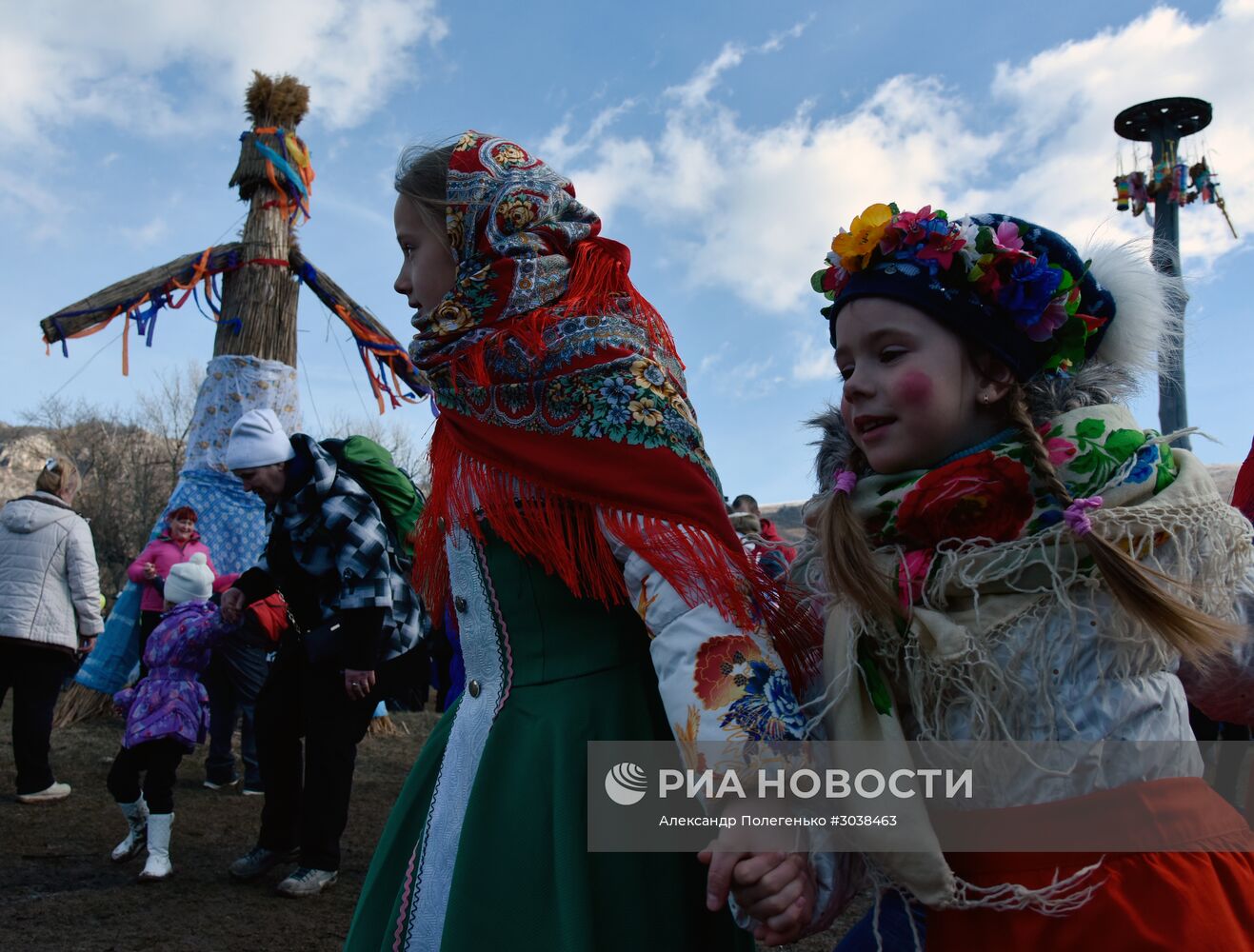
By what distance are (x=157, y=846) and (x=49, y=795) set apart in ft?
5.91

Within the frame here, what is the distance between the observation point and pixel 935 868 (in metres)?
1.33

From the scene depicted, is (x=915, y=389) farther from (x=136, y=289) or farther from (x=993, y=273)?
(x=136, y=289)

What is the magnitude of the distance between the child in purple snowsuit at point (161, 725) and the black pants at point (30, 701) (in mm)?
1169

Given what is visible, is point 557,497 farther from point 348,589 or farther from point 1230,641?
point 348,589

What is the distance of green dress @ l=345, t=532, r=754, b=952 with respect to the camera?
→ 4.91 feet

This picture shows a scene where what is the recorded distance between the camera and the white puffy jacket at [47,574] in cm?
560

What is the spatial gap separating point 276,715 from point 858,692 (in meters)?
3.49

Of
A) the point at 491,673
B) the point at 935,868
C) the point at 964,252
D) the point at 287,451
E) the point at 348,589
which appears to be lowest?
the point at 935,868

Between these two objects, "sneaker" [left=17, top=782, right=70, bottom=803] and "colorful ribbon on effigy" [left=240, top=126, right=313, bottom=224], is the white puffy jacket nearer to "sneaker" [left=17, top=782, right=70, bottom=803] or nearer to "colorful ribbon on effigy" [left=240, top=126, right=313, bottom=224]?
"sneaker" [left=17, top=782, right=70, bottom=803]

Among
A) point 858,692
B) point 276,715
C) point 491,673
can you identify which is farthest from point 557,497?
point 276,715

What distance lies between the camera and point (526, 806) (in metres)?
1.55

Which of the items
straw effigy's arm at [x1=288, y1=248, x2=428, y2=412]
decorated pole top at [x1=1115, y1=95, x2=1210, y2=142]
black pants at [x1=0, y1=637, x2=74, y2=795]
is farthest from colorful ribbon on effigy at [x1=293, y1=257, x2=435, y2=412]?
decorated pole top at [x1=1115, y1=95, x2=1210, y2=142]

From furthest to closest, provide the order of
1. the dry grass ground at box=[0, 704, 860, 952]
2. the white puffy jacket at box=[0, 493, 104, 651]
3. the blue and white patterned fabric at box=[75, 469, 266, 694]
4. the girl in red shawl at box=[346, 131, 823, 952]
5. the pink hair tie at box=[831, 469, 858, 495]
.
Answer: the blue and white patterned fabric at box=[75, 469, 266, 694], the white puffy jacket at box=[0, 493, 104, 651], the dry grass ground at box=[0, 704, 860, 952], the pink hair tie at box=[831, 469, 858, 495], the girl in red shawl at box=[346, 131, 823, 952]

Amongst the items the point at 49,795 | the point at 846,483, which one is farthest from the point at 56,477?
the point at 846,483
